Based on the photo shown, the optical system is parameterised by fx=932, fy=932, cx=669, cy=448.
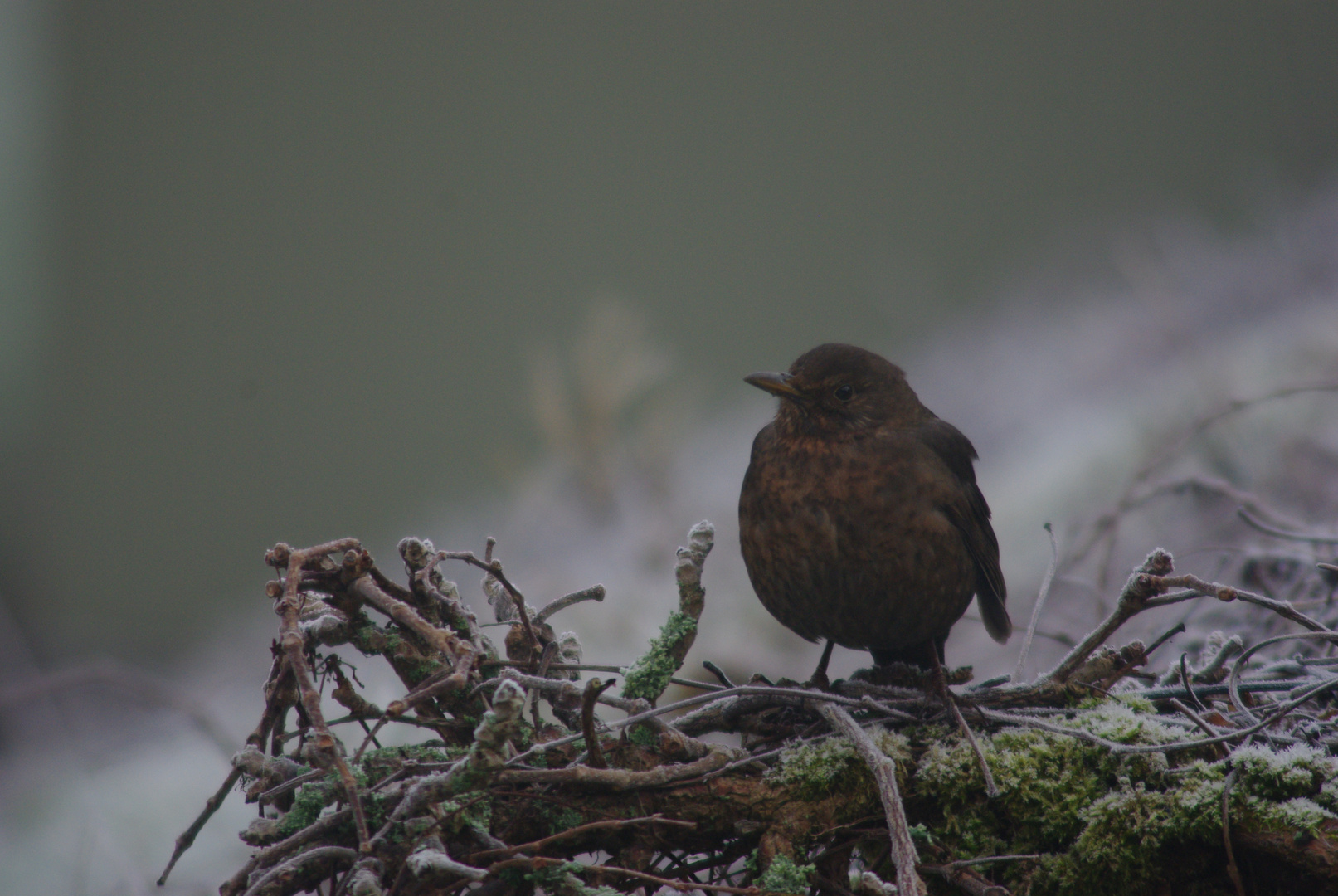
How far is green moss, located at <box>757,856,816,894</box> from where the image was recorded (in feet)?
3.33

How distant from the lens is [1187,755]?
1179mm

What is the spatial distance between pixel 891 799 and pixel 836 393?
875 millimetres

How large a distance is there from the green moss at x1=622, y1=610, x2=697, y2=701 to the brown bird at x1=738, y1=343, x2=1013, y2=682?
412 millimetres

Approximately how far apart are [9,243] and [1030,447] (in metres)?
5.84

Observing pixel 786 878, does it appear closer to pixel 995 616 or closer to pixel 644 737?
pixel 644 737

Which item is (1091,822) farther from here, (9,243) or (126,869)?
(9,243)

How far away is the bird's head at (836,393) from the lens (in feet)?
5.74

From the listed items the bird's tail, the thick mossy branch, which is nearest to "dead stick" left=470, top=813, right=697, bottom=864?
the thick mossy branch

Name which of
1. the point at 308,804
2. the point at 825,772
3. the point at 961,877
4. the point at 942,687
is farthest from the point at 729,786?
the point at 308,804

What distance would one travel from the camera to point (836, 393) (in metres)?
1.77

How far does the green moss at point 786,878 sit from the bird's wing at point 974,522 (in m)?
0.81

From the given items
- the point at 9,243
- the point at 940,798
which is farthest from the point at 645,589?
the point at 9,243

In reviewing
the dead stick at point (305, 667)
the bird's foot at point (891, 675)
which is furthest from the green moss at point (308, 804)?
the bird's foot at point (891, 675)

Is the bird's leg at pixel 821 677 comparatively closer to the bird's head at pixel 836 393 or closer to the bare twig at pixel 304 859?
the bird's head at pixel 836 393
